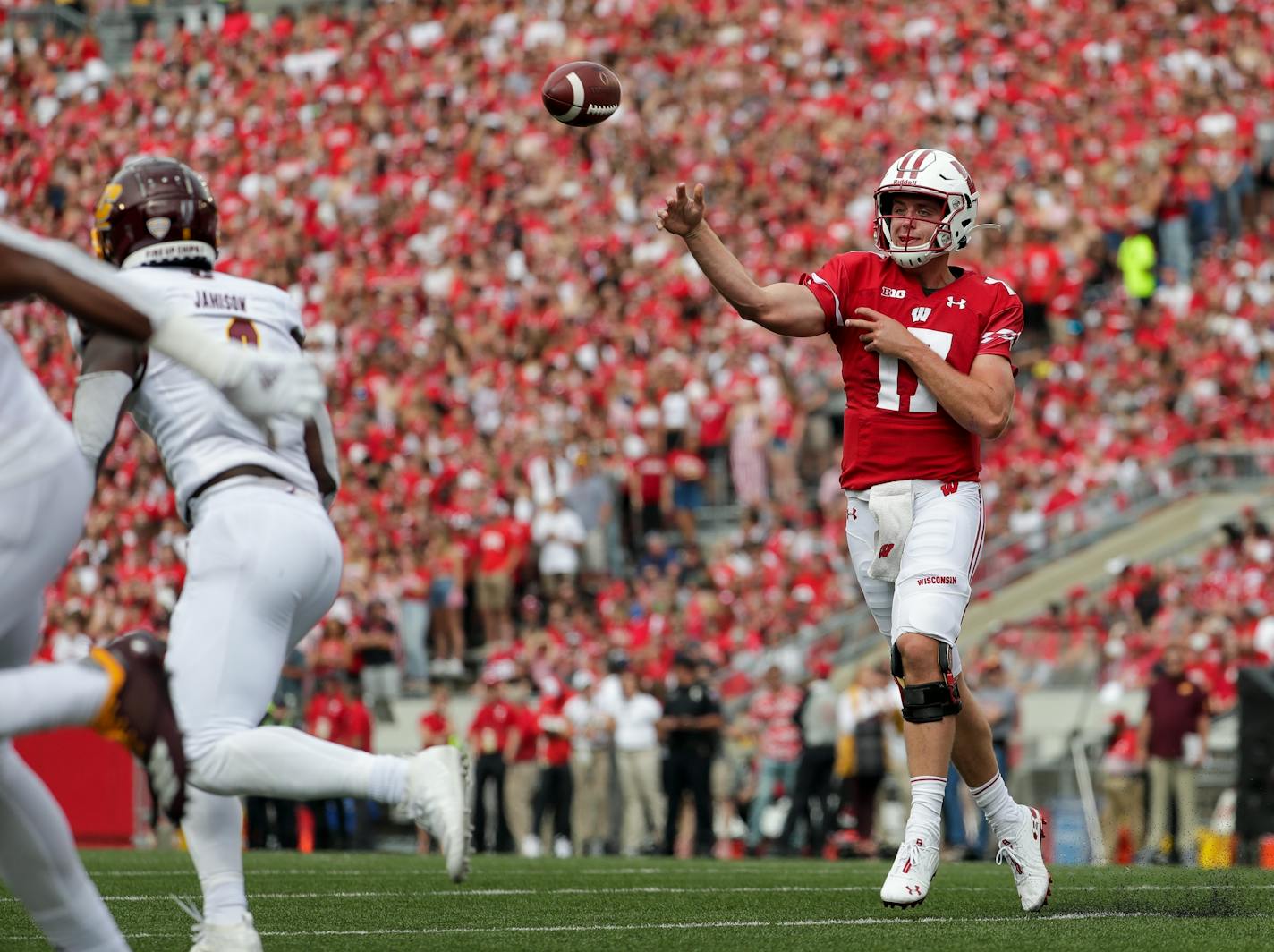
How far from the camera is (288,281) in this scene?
23.3 metres

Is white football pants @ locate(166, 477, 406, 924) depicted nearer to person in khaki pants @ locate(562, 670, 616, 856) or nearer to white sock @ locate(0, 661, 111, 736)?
white sock @ locate(0, 661, 111, 736)

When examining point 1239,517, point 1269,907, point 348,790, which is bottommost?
point 1269,907

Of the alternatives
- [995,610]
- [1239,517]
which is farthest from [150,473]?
[1239,517]

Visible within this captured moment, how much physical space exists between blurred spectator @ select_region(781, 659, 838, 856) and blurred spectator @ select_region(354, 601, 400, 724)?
12.2 feet

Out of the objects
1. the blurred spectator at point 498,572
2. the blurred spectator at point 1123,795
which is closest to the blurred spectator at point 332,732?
the blurred spectator at point 498,572

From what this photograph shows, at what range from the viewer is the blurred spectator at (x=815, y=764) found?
16.1 meters

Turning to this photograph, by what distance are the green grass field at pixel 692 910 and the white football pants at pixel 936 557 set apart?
0.88m

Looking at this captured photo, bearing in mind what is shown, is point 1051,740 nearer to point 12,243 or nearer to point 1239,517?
point 1239,517

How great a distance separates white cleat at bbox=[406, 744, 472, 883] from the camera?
464cm

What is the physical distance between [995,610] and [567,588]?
3694mm

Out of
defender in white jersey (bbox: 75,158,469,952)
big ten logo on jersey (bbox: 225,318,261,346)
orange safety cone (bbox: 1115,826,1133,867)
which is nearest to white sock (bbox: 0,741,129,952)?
defender in white jersey (bbox: 75,158,469,952)

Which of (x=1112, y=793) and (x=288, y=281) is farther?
(x=288, y=281)

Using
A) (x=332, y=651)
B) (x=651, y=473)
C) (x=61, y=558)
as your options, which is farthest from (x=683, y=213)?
(x=651, y=473)

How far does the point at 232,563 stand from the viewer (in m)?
4.96
